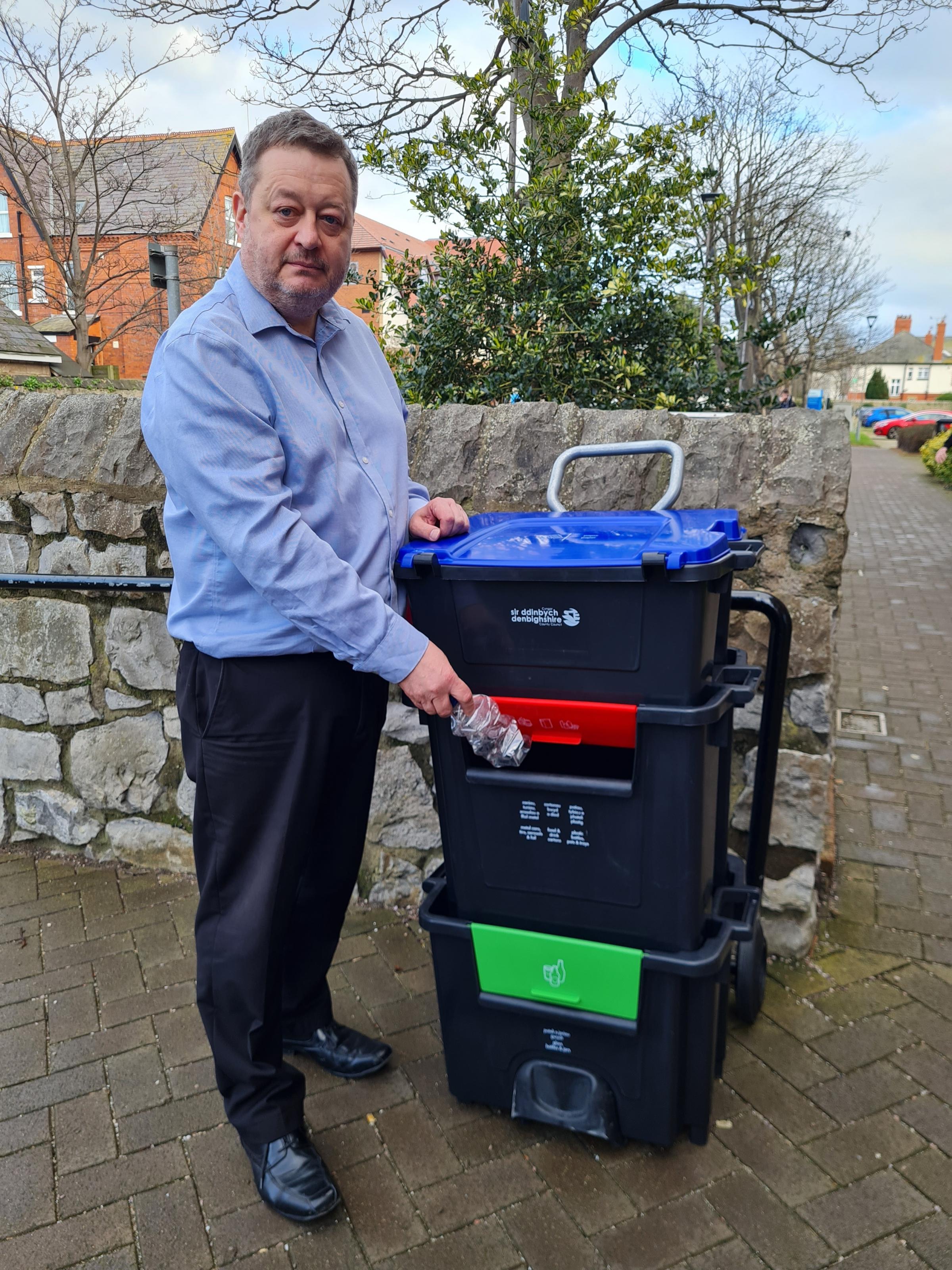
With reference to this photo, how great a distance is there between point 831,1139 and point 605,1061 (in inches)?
22.5

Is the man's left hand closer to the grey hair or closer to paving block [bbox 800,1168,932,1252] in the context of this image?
the grey hair

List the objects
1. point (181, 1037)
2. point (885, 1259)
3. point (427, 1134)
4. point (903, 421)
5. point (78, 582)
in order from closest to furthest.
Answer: point (885, 1259), point (427, 1134), point (181, 1037), point (78, 582), point (903, 421)

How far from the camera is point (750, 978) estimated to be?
94.7 inches

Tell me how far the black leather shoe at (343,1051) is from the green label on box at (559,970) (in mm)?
480

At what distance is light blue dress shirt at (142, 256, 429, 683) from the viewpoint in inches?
65.9

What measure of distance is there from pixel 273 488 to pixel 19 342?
22.4 metres

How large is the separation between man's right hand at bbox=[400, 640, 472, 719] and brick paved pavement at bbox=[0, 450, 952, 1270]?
1.08 meters

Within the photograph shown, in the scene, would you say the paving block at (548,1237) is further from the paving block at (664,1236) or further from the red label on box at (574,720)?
the red label on box at (574,720)

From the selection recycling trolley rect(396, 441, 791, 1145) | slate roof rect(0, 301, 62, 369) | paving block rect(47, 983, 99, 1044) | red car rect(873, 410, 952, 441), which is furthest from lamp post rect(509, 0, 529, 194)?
red car rect(873, 410, 952, 441)

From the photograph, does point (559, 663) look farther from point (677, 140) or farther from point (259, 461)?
point (677, 140)

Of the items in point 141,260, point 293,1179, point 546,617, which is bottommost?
point 293,1179

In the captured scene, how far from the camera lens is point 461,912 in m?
2.07

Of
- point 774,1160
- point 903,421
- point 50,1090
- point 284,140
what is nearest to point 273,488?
point 284,140

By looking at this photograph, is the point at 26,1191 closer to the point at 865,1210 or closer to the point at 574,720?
the point at 574,720
